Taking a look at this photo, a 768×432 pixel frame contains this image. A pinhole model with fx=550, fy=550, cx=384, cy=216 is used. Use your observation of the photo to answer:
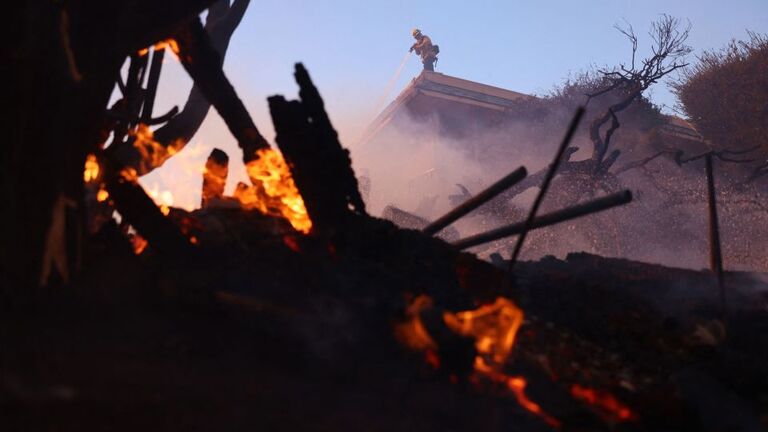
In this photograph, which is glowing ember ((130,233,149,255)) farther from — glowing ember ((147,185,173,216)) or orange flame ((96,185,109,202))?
orange flame ((96,185,109,202))

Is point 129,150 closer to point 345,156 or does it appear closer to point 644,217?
point 345,156

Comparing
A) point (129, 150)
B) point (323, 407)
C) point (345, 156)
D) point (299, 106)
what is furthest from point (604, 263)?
point (129, 150)

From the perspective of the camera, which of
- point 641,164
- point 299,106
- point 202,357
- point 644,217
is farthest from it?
point 644,217

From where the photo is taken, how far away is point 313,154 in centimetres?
540

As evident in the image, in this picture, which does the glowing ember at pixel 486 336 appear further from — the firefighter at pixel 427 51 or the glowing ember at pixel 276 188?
the firefighter at pixel 427 51

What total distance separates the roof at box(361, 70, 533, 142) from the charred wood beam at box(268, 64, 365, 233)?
2220cm

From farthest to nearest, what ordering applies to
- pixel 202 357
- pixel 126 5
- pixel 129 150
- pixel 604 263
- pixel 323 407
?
pixel 604 263 < pixel 129 150 < pixel 126 5 < pixel 202 357 < pixel 323 407

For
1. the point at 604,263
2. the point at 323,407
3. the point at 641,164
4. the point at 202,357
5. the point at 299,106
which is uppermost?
the point at 641,164

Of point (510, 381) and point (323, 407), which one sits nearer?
point (323, 407)

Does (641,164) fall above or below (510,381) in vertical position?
above

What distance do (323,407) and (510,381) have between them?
4.60 feet

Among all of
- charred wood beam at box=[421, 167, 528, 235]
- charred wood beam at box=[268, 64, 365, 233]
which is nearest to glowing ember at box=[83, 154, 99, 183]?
charred wood beam at box=[268, 64, 365, 233]

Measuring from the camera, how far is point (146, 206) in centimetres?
462

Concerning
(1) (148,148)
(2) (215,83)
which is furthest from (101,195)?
(2) (215,83)
